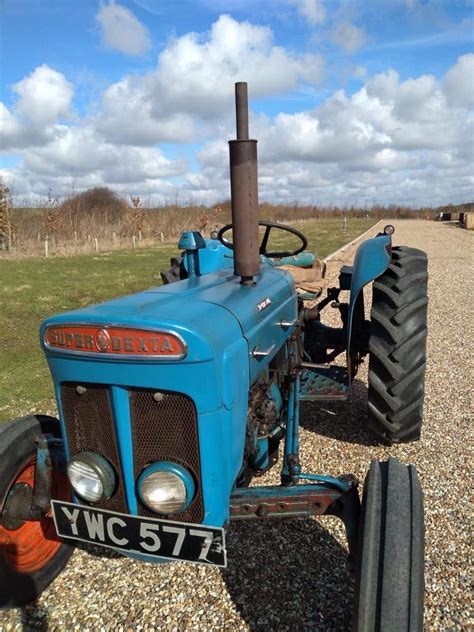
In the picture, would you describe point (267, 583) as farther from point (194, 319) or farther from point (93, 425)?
point (194, 319)

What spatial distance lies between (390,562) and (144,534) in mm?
758

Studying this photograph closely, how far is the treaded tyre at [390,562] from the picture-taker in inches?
61.1

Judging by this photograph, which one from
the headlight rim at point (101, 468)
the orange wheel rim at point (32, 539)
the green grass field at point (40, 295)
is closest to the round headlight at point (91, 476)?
the headlight rim at point (101, 468)

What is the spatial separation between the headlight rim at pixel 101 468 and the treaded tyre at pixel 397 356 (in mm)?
1831

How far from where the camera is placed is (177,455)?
1.73 meters

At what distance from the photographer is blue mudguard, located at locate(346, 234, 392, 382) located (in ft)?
10.7

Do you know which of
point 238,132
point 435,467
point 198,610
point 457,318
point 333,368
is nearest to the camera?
point 238,132

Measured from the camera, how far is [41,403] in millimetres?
4418

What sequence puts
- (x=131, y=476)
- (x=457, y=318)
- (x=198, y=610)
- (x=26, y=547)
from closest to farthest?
1. (x=131, y=476)
2. (x=198, y=610)
3. (x=26, y=547)
4. (x=457, y=318)

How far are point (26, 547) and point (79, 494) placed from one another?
0.70 meters

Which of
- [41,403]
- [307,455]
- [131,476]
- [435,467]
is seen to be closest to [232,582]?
[131,476]

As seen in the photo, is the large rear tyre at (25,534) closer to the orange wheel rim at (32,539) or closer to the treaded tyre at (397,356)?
the orange wheel rim at (32,539)

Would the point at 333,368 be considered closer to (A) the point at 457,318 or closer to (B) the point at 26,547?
(B) the point at 26,547

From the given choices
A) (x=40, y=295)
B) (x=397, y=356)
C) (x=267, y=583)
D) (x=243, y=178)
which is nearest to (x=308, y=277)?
(x=40, y=295)
